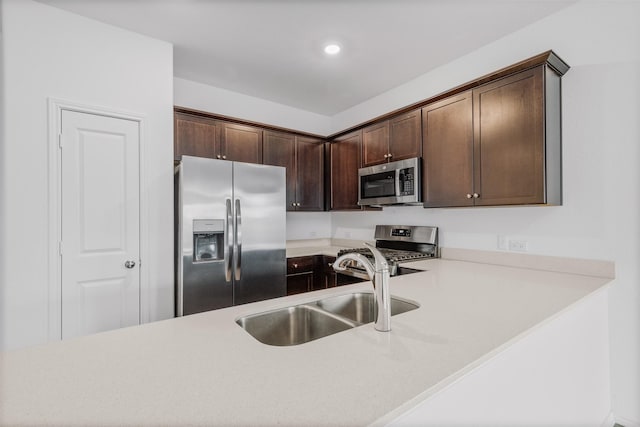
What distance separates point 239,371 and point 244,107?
328 cm

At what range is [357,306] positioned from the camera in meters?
1.51

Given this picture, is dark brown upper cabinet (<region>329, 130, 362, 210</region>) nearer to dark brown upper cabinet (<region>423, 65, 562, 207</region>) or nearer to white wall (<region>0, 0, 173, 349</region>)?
dark brown upper cabinet (<region>423, 65, 562, 207</region>)

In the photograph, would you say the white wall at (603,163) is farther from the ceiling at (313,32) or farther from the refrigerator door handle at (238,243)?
the refrigerator door handle at (238,243)

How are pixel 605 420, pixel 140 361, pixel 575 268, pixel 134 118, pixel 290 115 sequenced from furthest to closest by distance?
pixel 290 115 → pixel 134 118 → pixel 575 268 → pixel 605 420 → pixel 140 361

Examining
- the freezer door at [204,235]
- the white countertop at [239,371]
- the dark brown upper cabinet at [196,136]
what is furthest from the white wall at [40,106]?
the white countertop at [239,371]

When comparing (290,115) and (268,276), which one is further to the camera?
(290,115)

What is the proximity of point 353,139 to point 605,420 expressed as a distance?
2.91m

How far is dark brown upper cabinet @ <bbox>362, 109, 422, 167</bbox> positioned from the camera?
2.69 meters

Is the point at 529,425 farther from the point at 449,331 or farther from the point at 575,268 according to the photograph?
the point at 575,268

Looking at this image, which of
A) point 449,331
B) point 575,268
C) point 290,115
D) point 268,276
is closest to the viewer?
point 449,331

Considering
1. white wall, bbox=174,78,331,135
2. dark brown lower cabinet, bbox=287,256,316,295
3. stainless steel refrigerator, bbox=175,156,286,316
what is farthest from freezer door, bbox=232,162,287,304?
white wall, bbox=174,78,331,135

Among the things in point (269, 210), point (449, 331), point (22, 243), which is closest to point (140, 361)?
point (449, 331)

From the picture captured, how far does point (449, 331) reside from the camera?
3.36 ft

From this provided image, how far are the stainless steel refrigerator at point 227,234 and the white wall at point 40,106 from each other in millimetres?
310
